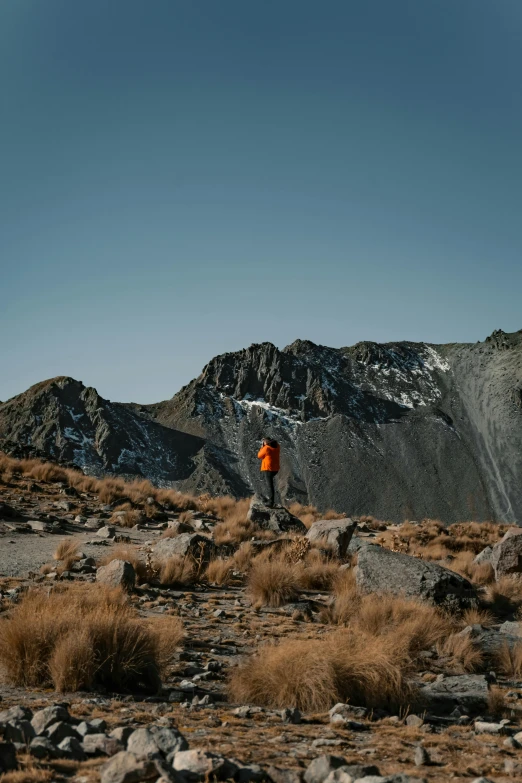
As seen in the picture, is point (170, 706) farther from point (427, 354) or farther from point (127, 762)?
point (427, 354)

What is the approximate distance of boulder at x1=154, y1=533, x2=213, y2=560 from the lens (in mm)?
12305

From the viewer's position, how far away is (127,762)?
3363 mm


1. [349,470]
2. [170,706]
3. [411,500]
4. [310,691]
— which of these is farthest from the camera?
[349,470]

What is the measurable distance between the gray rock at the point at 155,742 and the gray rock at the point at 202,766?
125mm

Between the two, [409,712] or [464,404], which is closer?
[409,712]

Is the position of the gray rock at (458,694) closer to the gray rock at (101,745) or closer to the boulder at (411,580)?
the boulder at (411,580)

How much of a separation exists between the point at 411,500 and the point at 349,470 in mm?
13082

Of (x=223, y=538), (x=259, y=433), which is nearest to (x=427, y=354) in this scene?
(x=259, y=433)

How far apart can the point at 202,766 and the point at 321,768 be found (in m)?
0.70

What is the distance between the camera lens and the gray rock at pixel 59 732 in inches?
157

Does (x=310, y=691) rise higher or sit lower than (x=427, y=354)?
lower

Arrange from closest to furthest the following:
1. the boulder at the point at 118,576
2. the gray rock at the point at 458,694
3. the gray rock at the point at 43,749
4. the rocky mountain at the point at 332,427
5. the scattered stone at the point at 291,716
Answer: the gray rock at the point at 43,749, the scattered stone at the point at 291,716, the gray rock at the point at 458,694, the boulder at the point at 118,576, the rocky mountain at the point at 332,427

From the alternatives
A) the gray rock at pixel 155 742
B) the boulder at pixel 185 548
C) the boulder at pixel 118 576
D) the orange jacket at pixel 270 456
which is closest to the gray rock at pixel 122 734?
the gray rock at pixel 155 742

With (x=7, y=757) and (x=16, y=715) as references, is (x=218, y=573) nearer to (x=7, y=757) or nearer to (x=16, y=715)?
(x=16, y=715)
